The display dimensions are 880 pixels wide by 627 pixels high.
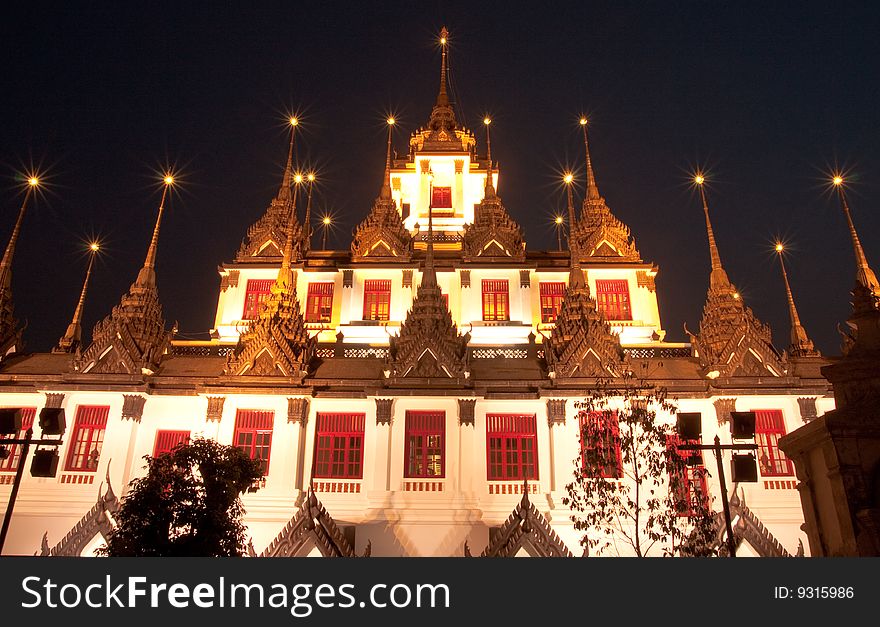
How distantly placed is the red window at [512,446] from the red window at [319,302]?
465 inches

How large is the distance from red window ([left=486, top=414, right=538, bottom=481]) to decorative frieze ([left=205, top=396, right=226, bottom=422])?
399 inches

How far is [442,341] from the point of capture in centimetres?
2528

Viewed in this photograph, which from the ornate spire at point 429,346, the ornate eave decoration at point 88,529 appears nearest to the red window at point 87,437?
the ornate eave decoration at point 88,529

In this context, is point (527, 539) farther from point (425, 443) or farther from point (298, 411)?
point (298, 411)

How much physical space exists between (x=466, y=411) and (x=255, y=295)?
14.4 metres

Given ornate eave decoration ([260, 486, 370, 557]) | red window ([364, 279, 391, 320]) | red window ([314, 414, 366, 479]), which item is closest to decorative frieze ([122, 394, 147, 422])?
red window ([314, 414, 366, 479])

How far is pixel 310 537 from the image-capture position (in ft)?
65.9

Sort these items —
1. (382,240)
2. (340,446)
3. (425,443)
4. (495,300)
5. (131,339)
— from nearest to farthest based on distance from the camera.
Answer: (425,443)
(340,446)
(131,339)
(495,300)
(382,240)

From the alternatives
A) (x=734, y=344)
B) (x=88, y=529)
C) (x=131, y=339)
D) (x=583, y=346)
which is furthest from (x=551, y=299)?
(x=88, y=529)

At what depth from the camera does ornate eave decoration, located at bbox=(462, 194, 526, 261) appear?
33.3 meters

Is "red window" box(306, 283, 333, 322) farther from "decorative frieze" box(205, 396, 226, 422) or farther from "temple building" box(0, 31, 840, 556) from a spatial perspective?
"decorative frieze" box(205, 396, 226, 422)
